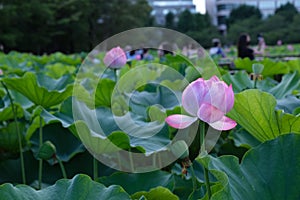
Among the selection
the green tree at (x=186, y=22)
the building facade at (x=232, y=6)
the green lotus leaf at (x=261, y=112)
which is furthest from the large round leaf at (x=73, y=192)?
the building facade at (x=232, y=6)

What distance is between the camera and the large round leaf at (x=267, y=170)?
49cm

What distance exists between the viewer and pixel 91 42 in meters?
21.0

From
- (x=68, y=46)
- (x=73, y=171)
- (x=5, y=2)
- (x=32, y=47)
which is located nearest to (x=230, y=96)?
(x=73, y=171)

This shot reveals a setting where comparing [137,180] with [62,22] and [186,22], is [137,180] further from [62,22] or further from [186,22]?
[186,22]

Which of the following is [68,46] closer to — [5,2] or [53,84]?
[5,2]

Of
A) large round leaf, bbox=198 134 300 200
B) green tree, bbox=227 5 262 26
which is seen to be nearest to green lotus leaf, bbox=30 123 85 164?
large round leaf, bbox=198 134 300 200

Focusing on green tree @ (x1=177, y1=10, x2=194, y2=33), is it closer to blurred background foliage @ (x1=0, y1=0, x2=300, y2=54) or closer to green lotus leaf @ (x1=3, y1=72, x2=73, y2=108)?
blurred background foliage @ (x1=0, y1=0, x2=300, y2=54)

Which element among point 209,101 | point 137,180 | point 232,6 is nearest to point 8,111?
point 137,180

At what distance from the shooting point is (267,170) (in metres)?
0.51

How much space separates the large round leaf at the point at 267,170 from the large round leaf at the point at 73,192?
0.10 meters

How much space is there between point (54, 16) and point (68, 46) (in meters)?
1.72

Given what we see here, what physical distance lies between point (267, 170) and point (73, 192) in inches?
7.7

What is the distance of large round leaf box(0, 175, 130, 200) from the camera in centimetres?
49

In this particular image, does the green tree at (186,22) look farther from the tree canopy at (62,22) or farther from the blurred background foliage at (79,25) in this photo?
the tree canopy at (62,22)
